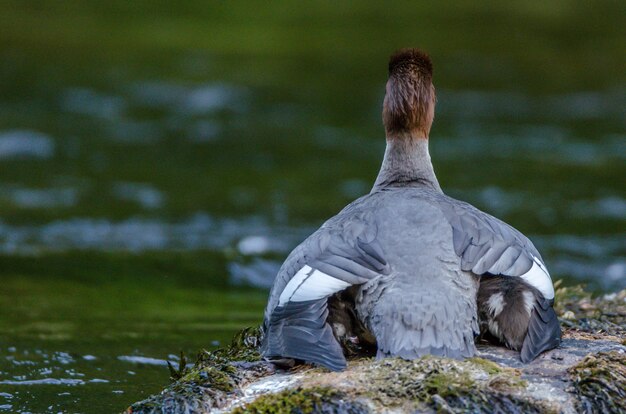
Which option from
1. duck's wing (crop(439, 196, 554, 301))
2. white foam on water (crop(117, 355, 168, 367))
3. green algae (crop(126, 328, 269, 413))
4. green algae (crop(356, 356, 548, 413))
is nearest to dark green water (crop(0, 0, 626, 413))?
white foam on water (crop(117, 355, 168, 367))

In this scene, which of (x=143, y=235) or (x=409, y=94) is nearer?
(x=409, y=94)

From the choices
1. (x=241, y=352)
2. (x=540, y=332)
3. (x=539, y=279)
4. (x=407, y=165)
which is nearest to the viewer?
(x=540, y=332)

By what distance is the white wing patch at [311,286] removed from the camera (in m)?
5.23

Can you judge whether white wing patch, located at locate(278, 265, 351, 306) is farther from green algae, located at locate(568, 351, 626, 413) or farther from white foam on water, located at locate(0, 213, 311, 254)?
white foam on water, located at locate(0, 213, 311, 254)

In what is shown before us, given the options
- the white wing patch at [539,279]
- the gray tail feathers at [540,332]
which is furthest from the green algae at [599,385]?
the white wing patch at [539,279]

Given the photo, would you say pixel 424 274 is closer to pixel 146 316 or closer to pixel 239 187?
pixel 146 316

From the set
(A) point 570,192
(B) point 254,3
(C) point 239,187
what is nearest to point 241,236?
(C) point 239,187

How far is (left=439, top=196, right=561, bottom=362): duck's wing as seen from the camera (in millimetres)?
5371

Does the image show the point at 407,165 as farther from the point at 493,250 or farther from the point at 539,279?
the point at 539,279

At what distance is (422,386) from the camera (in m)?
4.77

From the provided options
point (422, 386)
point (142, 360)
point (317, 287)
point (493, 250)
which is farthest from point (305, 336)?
point (142, 360)

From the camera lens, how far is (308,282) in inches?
209

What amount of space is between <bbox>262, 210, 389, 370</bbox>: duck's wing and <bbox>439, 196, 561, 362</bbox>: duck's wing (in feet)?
1.49

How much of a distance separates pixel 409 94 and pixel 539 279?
1741 mm
